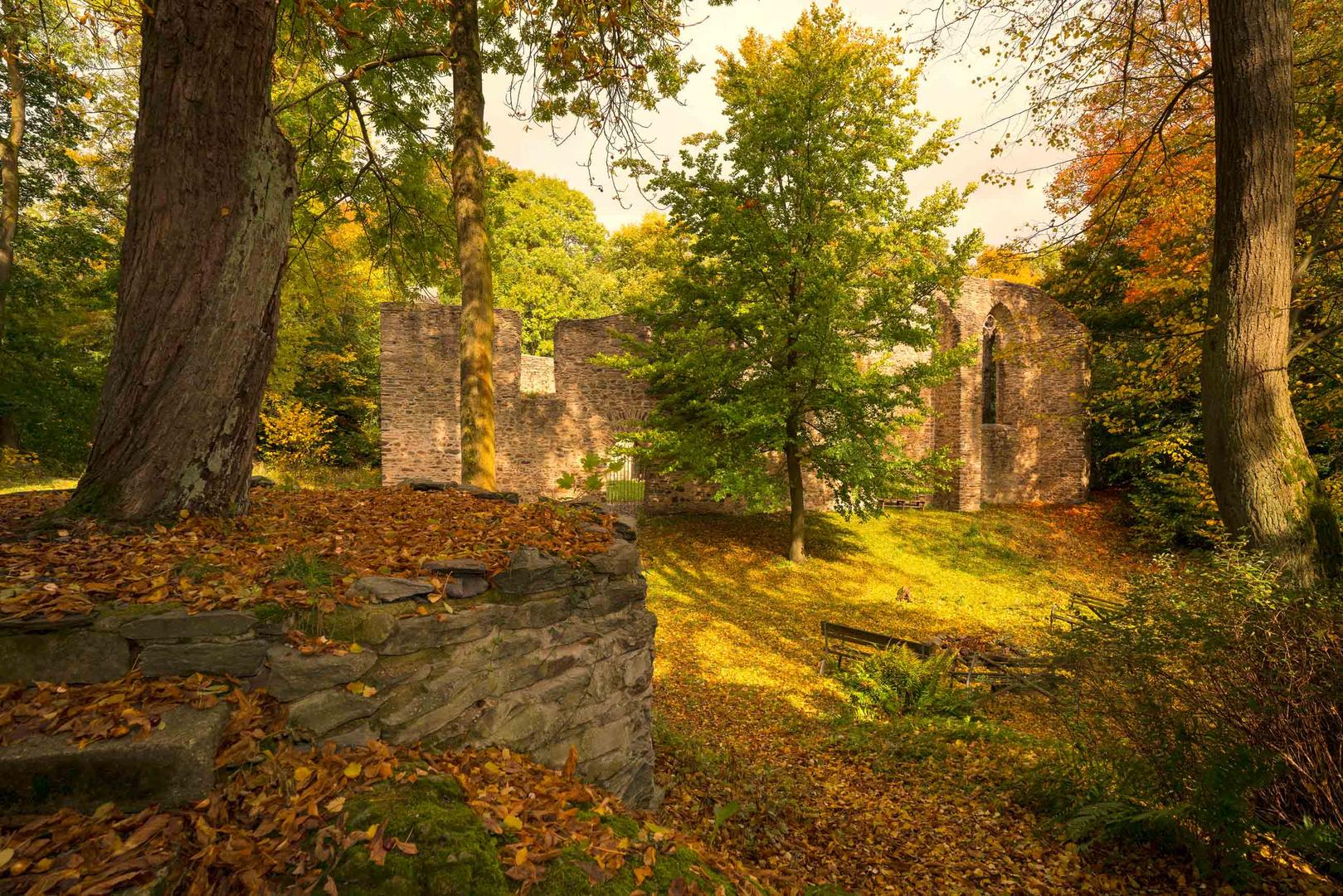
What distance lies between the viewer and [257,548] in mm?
2914

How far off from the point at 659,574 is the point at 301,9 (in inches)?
351

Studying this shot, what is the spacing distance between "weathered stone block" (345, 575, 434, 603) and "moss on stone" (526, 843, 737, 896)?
1.35 m

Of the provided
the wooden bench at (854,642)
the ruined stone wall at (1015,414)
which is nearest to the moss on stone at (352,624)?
the wooden bench at (854,642)

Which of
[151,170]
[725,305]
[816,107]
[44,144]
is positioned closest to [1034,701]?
[725,305]

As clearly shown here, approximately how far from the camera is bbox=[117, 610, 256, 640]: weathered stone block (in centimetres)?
210

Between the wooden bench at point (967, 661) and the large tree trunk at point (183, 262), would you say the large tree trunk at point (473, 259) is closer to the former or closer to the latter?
the large tree trunk at point (183, 262)

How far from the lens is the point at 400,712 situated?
2.43 meters

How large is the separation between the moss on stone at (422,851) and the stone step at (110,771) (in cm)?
51

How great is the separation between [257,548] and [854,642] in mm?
6793

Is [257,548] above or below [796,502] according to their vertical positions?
above

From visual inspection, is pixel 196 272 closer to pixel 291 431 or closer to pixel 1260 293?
pixel 1260 293

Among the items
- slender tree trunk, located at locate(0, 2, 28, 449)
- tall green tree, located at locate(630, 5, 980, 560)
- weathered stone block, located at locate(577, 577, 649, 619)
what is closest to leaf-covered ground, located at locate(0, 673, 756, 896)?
weathered stone block, located at locate(577, 577, 649, 619)

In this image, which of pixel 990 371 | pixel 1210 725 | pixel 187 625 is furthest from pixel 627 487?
pixel 990 371

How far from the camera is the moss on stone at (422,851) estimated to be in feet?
5.59
